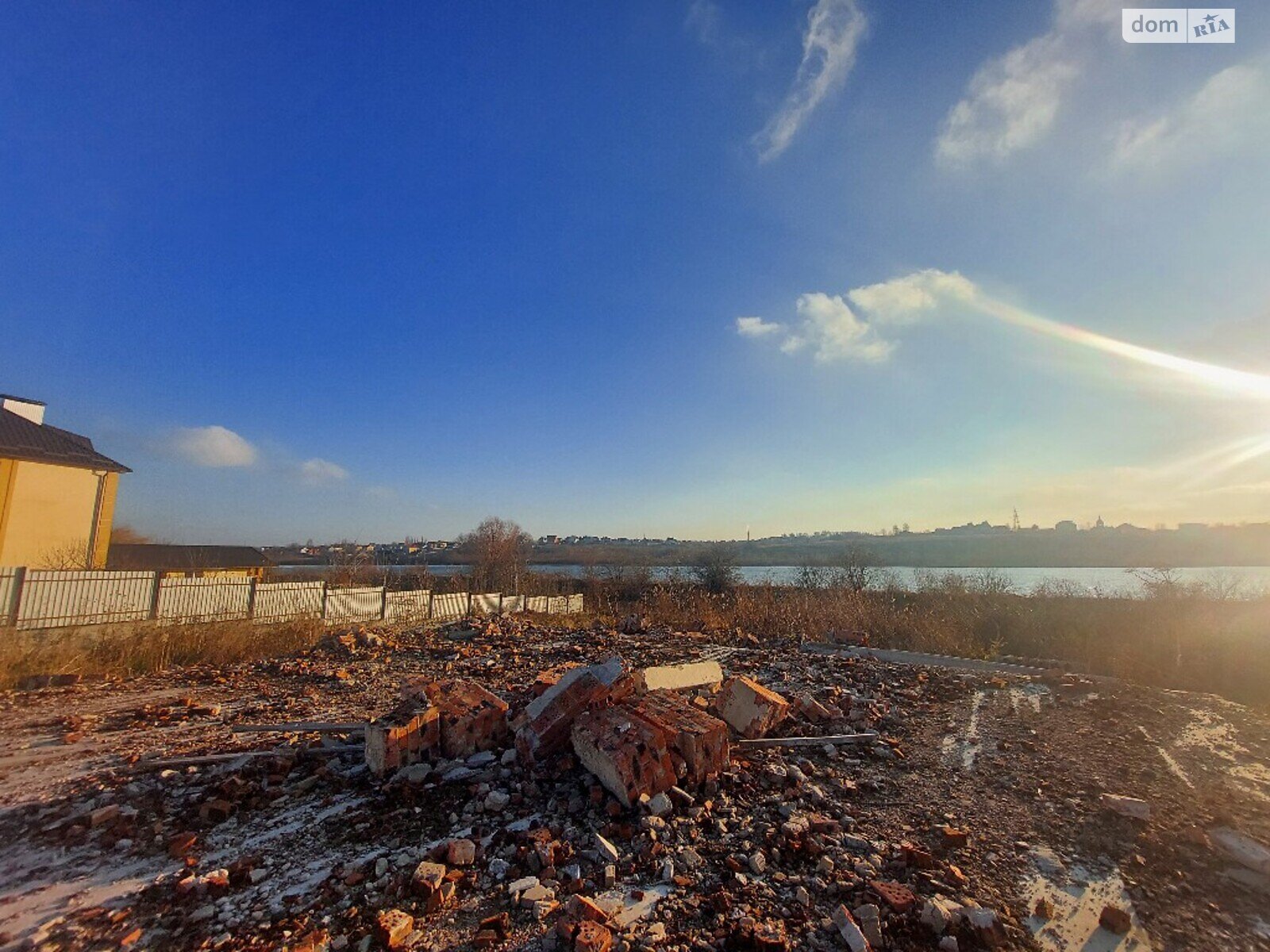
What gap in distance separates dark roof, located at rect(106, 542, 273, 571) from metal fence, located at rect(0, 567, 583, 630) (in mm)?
12145

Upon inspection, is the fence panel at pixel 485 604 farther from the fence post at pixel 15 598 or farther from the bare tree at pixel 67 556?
the bare tree at pixel 67 556

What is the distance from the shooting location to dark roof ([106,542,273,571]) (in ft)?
82.1

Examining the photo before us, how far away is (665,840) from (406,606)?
54.6 ft

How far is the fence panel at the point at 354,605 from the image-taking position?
16.1 meters

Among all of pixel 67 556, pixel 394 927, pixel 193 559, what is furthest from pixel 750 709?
pixel 193 559

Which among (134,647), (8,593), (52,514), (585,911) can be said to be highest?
(52,514)

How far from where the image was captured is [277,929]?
2779 millimetres

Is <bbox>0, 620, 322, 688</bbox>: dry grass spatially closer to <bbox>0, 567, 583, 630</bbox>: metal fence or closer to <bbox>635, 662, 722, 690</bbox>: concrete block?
<bbox>0, 567, 583, 630</bbox>: metal fence

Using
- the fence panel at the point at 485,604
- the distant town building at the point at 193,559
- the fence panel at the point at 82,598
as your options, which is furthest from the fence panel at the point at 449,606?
the distant town building at the point at 193,559

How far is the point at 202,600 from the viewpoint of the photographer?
13.5 m

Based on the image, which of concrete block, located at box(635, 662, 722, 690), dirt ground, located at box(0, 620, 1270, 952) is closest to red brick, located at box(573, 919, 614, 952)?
dirt ground, located at box(0, 620, 1270, 952)

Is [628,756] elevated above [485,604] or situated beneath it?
elevated above

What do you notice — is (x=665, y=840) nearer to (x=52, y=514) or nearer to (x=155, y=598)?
(x=155, y=598)

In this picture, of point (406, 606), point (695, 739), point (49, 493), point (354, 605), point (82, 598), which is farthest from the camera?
point (49, 493)
